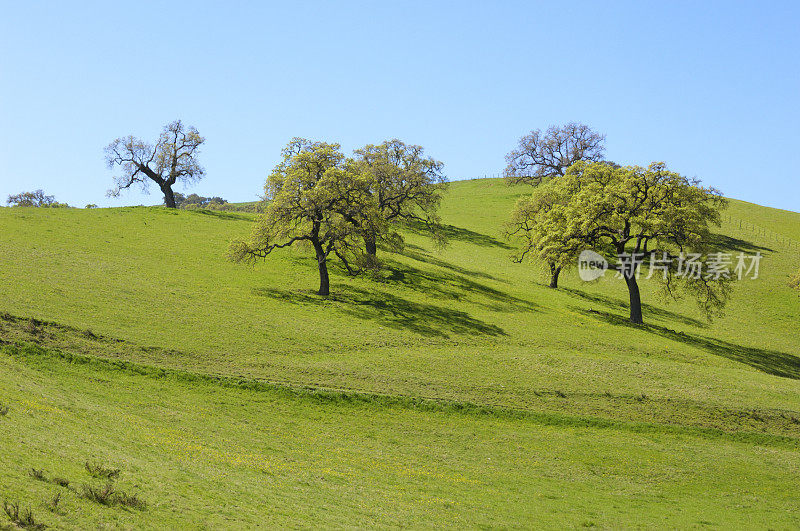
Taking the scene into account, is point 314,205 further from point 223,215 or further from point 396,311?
point 223,215

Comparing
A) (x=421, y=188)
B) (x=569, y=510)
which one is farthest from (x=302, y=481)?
(x=421, y=188)

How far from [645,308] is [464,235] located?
30.6 meters

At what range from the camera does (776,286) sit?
246 ft

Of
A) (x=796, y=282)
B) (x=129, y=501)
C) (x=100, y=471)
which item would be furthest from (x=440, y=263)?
(x=129, y=501)

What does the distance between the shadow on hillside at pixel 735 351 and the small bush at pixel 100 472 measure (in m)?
46.6

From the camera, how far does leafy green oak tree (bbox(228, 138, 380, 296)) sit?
50.2 meters

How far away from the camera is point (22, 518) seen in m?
11.9

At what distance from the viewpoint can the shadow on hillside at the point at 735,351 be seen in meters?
49.2

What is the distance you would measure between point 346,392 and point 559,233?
95.5ft

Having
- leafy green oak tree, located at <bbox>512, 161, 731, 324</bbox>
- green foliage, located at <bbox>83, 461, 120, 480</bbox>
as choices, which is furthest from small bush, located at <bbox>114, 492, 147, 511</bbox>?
leafy green oak tree, located at <bbox>512, 161, 731, 324</bbox>

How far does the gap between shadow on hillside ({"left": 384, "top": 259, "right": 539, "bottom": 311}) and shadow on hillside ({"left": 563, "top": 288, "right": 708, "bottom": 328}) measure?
1029 centimetres

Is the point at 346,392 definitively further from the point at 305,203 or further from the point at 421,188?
the point at 421,188

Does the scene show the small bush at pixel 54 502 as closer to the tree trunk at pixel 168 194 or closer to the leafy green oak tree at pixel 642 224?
the leafy green oak tree at pixel 642 224

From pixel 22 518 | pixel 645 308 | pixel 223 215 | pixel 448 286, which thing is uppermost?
pixel 223 215
